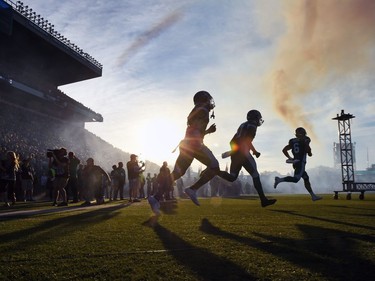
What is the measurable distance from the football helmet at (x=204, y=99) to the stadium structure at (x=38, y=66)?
30.4m

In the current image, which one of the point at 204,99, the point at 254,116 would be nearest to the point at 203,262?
the point at 204,99

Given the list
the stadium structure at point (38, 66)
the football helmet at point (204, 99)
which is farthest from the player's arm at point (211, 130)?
the stadium structure at point (38, 66)

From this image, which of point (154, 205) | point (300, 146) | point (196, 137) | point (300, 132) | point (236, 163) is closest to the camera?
point (196, 137)

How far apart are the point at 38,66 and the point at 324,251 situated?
150 ft

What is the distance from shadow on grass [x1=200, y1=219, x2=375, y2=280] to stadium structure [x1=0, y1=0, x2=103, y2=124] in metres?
33.8

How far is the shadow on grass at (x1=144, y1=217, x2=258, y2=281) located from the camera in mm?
2528

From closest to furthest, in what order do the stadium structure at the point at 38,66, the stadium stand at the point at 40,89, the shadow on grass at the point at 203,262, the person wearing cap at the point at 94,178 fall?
1. the shadow on grass at the point at 203,262
2. the person wearing cap at the point at 94,178
3. the stadium stand at the point at 40,89
4. the stadium structure at the point at 38,66

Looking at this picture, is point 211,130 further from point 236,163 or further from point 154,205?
point 154,205

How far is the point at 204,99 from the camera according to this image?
6.91 meters

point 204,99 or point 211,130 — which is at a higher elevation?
point 204,99

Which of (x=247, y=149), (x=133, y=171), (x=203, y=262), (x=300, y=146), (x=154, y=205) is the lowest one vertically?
(x=203, y=262)

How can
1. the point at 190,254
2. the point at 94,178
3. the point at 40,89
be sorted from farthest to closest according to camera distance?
1. the point at 40,89
2. the point at 94,178
3. the point at 190,254

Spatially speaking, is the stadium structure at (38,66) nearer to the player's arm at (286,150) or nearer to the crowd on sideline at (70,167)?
the crowd on sideline at (70,167)

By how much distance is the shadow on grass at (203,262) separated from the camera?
253cm
